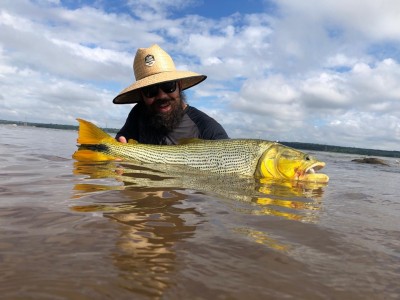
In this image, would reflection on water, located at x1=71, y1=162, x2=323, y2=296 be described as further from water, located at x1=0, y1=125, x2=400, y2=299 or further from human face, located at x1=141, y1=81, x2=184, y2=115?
human face, located at x1=141, y1=81, x2=184, y2=115

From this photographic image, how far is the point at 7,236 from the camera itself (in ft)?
5.70

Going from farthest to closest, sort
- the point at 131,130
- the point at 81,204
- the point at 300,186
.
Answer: the point at 131,130 → the point at 300,186 → the point at 81,204

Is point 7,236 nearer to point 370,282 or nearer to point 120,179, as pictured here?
point 370,282

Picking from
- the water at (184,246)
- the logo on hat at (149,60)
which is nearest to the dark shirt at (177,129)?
the logo on hat at (149,60)

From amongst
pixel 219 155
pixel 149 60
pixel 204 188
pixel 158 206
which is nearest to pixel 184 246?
pixel 158 206

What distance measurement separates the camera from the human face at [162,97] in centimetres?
646

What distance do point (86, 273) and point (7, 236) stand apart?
65 centimetres

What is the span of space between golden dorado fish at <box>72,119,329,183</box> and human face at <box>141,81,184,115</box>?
125 centimetres

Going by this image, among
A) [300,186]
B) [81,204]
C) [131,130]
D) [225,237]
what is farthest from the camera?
[131,130]

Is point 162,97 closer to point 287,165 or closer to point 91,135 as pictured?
point 91,135

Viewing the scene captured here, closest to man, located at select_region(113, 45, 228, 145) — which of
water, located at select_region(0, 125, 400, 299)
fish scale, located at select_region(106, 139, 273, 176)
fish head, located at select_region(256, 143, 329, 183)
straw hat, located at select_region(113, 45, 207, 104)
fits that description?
straw hat, located at select_region(113, 45, 207, 104)

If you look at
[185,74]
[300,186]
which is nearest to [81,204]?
[300,186]

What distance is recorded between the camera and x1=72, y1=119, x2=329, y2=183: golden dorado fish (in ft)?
17.0

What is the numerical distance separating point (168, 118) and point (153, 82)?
3.02 ft
